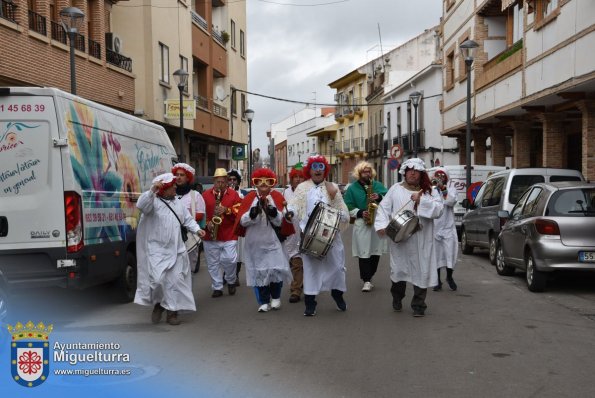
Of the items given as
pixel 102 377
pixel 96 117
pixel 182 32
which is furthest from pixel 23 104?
pixel 182 32

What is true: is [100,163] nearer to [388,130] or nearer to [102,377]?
[102,377]

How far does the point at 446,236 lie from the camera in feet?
37.4

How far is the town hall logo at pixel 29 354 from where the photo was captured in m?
5.22

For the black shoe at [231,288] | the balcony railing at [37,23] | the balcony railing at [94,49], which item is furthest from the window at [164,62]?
the black shoe at [231,288]

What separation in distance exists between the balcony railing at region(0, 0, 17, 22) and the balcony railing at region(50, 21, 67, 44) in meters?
2.25

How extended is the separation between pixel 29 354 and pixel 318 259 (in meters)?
4.42

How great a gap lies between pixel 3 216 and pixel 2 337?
1797 millimetres

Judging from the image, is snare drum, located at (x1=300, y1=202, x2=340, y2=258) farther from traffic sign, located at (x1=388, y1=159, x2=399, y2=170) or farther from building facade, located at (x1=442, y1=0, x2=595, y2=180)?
traffic sign, located at (x1=388, y1=159, x2=399, y2=170)

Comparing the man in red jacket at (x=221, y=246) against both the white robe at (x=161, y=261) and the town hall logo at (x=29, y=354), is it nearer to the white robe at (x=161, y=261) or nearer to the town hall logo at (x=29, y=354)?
the white robe at (x=161, y=261)

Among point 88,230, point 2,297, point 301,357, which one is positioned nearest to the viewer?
point 301,357

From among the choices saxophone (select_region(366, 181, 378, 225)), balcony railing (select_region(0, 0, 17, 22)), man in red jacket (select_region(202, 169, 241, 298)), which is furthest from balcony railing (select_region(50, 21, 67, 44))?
saxophone (select_region(366, 181, 378, 225))

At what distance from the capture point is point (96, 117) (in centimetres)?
958

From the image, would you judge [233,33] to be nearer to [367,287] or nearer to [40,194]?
[367,287]

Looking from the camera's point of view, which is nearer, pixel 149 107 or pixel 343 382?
pixel 343 382
